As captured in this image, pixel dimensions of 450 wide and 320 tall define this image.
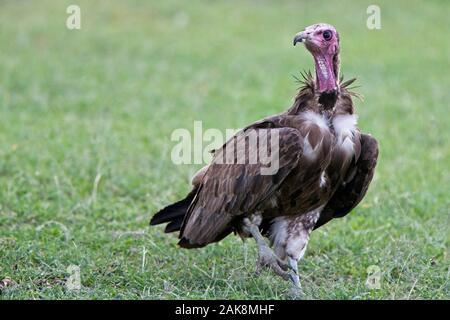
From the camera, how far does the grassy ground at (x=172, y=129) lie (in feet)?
18.6

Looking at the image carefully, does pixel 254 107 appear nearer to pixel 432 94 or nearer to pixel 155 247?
pixel 432 94

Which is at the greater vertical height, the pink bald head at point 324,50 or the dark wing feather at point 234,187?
the pink bald head at point 324,50

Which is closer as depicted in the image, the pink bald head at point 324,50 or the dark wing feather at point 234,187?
the dark wing feather at point 234,187

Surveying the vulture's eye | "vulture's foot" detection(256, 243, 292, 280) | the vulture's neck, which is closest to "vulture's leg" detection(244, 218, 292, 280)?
"vulture's foot" detection(256, 243, 292, 280)

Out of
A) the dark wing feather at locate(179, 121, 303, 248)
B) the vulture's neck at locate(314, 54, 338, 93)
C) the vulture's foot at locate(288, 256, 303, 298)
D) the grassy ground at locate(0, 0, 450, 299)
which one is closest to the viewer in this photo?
the dark wing feather at locate(179, 121, 303, 248)

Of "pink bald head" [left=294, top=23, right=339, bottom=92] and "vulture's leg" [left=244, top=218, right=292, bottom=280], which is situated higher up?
"pink bald head" [left=294, top=23, right=339, bottom=92]

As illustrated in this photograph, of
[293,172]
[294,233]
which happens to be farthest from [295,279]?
[293,172]

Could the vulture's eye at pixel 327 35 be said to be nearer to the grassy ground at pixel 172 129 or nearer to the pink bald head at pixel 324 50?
the pink bald head at pixel 324 50

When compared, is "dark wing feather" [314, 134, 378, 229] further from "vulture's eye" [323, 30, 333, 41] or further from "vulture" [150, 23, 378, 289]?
"vulture's eye" [323, 30, 333, 41]

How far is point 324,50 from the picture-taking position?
5324mm

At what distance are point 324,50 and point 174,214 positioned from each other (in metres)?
1.43

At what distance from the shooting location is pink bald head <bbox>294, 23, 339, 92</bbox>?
5.29m

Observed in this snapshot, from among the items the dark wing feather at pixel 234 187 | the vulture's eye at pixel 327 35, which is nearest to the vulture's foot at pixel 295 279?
the dark wing feather at pixel 234 187
